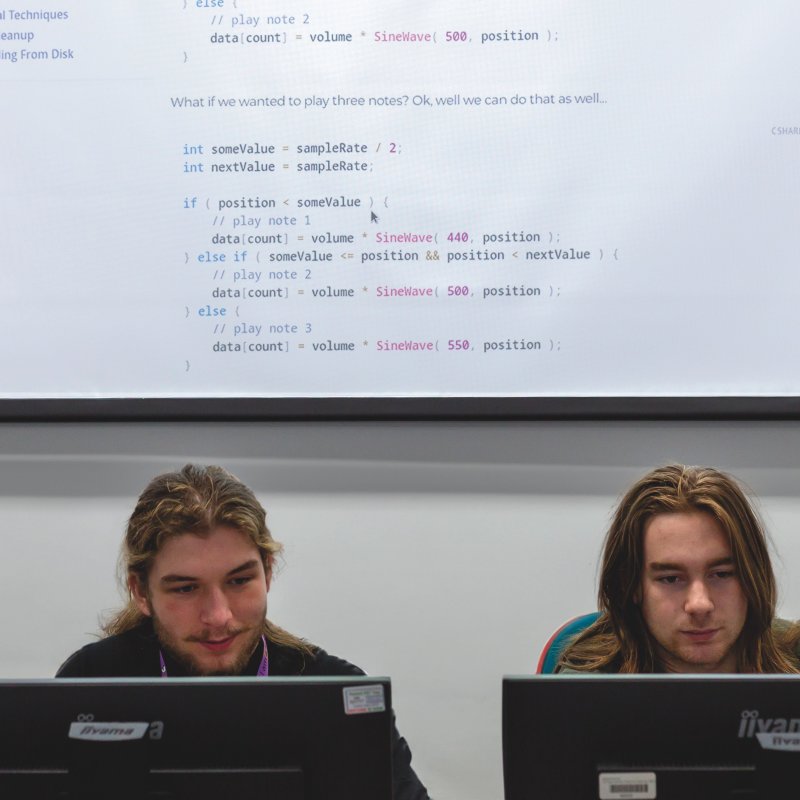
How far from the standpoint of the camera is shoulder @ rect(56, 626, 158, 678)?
1.67 m

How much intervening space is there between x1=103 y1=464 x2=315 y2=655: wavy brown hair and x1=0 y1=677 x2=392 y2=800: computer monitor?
0.69 m

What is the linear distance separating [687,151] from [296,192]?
818 mm

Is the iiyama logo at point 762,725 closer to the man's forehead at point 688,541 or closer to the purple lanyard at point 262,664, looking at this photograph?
the man's forehead at point 688,541

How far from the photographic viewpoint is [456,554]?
219cm

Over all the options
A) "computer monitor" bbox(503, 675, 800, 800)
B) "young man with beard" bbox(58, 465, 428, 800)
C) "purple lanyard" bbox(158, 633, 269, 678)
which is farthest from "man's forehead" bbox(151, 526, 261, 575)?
"computer monitor" bbox(503, 675, 800, 800)

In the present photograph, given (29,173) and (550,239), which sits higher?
(29,173)

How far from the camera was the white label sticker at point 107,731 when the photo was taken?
2.98 ft

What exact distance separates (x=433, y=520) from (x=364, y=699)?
126cm

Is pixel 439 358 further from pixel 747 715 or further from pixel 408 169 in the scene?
pixel 747 715

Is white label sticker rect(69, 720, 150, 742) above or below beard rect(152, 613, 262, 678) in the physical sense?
above

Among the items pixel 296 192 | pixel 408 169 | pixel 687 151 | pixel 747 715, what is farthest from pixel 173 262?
pixel 747 715

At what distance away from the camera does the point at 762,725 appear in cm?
90

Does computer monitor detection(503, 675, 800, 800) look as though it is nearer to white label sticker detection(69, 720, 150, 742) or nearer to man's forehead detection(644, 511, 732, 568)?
white label sticker detection(69, 720, 150, 742)

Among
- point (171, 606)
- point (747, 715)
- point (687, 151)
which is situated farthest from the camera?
point (687, 151)
